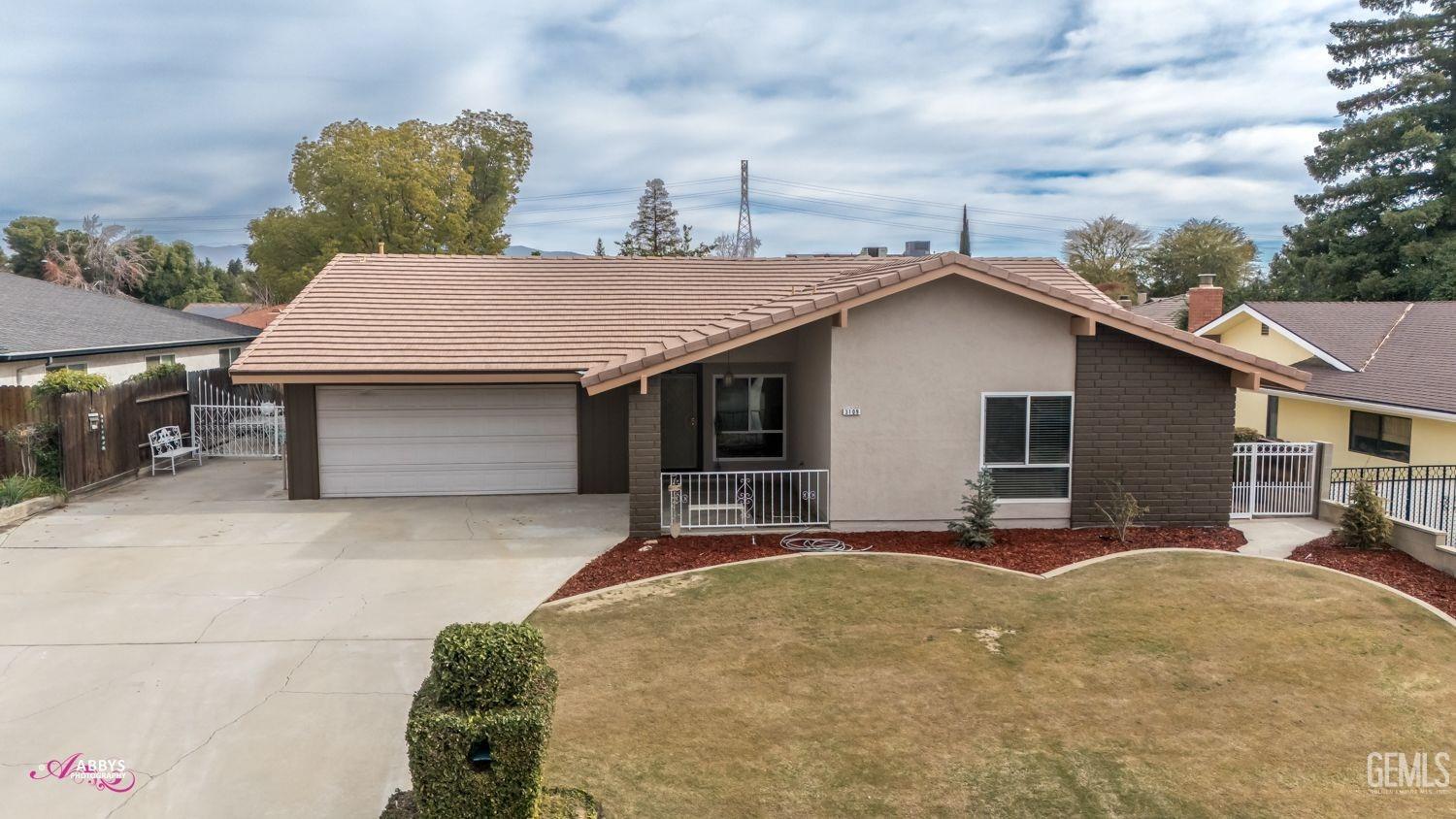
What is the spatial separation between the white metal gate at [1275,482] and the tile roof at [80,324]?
2090 cm

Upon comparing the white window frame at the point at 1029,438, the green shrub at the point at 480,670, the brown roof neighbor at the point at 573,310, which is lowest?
the green shrub at the point at 480,670

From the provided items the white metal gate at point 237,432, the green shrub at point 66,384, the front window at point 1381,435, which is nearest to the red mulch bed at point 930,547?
the front window at point 1381,435

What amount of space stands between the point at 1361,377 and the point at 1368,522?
847 centimetres

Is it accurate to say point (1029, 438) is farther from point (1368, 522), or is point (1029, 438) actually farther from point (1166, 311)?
point (1166, 311)

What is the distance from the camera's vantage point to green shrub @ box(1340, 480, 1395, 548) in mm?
11055

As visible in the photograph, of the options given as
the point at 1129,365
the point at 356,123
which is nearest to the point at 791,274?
the point at 1129,365

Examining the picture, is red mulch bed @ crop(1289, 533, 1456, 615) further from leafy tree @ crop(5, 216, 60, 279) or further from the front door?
leafy tree @ crop(5, 216, 60, 279)

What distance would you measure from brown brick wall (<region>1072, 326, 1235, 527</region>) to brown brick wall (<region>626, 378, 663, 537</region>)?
5797 mm

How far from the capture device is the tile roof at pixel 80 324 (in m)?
17.8

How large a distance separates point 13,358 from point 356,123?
67.4ft

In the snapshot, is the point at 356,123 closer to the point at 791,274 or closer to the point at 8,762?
the point at 791,274

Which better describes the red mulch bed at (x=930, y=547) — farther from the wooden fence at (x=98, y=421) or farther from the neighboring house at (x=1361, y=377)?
the wooden fence at (x=98, y=421)

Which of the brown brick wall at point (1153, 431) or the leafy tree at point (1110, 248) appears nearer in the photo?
the brown brick wall at point (1153, 431)

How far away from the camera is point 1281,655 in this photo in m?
7.71
